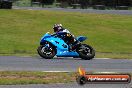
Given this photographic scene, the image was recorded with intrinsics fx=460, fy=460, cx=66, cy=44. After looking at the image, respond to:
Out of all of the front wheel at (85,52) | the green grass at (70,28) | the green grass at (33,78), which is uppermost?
the green grass at (33,78)

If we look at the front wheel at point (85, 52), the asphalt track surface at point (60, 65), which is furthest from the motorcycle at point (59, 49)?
the asphalt track surface at point (60, 65)

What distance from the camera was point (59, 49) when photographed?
18594 millimetres

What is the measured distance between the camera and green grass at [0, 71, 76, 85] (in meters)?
10.7

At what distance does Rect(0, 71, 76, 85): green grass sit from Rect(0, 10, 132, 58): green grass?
11363mm

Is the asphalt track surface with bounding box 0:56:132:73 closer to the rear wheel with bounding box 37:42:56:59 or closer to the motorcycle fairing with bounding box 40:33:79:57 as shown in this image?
the rear wheel with bounding box 37:42:56:59

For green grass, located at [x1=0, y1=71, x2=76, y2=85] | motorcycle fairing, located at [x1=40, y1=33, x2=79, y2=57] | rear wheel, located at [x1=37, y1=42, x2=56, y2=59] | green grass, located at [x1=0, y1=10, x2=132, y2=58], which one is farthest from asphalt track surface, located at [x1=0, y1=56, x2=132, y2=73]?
green grass, located at [x1=0, y1=10, x2=132, y2=58]

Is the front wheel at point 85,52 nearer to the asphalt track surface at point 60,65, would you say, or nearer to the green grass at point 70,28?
the asphalt track surface at point 60,65

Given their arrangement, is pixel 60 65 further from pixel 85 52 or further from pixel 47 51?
pixel 85 52

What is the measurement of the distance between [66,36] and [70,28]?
1701cm

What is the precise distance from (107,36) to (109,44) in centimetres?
372

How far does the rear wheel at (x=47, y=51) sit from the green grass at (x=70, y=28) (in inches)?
224

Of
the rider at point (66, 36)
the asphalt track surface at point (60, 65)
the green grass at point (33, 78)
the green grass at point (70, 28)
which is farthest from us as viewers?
the green grass at point (70, 28)

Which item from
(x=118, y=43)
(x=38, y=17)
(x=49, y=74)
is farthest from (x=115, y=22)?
(x=49, y=74)

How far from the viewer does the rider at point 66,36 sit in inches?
729
